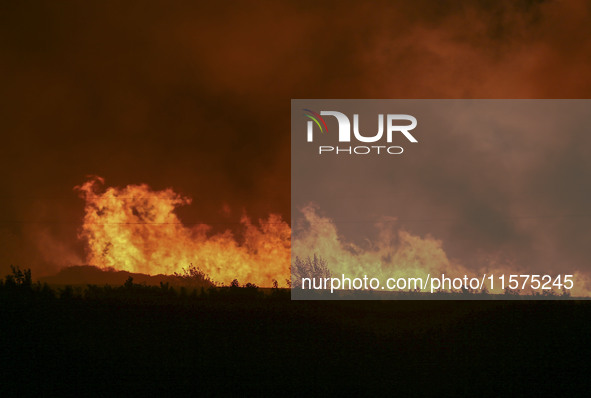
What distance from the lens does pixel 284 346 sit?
63.9 feet

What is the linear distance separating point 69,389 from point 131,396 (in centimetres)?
193

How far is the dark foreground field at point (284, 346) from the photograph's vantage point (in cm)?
1675

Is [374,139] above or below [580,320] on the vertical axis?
above

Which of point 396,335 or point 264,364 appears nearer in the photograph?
point 264,364

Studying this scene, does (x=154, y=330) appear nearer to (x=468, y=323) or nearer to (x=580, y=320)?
(x=468, y=323)

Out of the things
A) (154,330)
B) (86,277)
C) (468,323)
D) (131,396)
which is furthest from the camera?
(86,277)

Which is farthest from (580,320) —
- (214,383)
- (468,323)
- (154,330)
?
(154,330)

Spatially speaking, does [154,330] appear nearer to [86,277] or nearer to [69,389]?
[69,389]

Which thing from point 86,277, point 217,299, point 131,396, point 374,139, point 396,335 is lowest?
point 131,396

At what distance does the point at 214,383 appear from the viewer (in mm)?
16703

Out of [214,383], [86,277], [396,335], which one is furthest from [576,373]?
[86,277]

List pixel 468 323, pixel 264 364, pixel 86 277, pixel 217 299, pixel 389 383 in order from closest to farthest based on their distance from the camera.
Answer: pixel 389 383
pixel 264 364
pixel 468 323
pixel 217 299
pixel 86 277

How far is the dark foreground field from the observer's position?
16.8 m

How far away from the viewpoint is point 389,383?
16.9m
